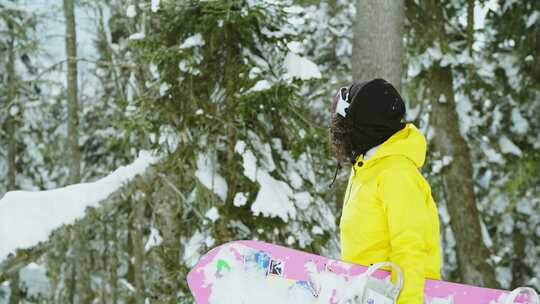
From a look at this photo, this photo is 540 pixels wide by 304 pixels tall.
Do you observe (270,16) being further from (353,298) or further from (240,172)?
(353,298)

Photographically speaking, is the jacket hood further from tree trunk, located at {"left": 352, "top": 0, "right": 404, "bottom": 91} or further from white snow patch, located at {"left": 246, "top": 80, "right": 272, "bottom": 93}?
tree trunk, located at {"left": 352, "top": 0, "right": 404, "bottom": 91}

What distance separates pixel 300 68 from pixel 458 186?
396 centimetres

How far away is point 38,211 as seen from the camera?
12.3 feet

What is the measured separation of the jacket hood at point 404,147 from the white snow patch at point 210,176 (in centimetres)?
249

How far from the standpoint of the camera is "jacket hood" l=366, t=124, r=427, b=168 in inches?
108

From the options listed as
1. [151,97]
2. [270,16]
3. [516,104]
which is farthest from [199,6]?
[516,104]

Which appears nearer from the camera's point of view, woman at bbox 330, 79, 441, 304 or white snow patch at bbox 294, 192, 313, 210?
woman at bbox 330, 79, 441, 304

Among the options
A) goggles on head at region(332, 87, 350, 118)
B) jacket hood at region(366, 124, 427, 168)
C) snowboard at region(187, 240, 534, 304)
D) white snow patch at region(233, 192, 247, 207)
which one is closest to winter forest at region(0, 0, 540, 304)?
white snow patch at region(233, 192, 247, 207)

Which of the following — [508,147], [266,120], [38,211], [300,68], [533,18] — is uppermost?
[533,18]

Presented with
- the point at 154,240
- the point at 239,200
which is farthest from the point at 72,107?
the point at 239,200

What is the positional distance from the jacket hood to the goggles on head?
11.0 inches

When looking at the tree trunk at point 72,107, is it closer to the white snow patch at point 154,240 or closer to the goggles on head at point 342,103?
the white snow patch at point 154,240

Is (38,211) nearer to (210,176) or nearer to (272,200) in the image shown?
(210,176)

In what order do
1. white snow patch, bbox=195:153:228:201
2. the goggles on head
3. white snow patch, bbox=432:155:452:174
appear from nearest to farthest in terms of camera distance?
1. the goggles on head
2. white snow patch, bbox=195:153:228:201
3. white snow patch, bbox=432:155:452:174
